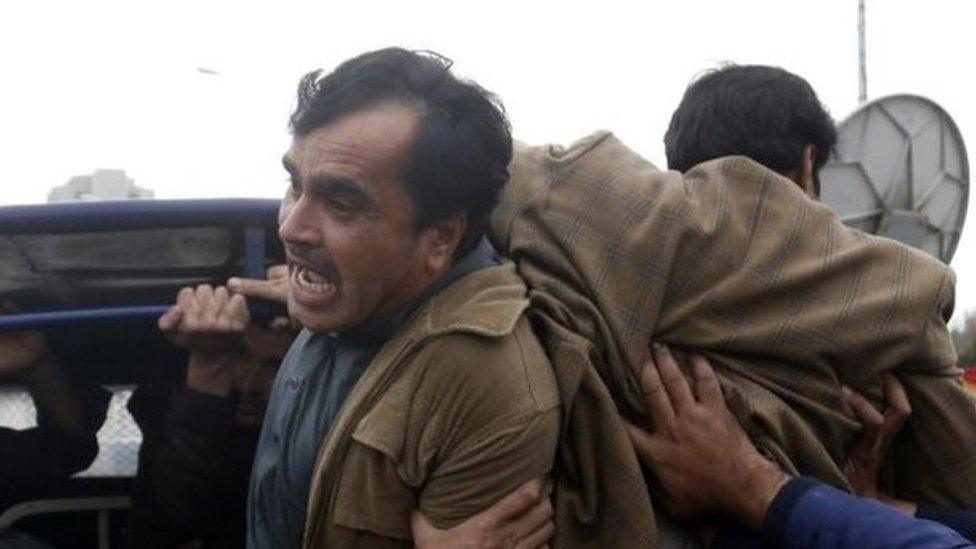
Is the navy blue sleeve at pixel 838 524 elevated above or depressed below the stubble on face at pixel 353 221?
below

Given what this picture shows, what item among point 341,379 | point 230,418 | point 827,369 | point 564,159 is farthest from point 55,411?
point 827,369

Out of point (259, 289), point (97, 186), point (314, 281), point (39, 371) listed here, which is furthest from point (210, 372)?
point (97, 186)

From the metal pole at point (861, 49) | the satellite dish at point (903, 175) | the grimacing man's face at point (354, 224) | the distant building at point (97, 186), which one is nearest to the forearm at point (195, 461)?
the grimacing man's face at point (354, 224)

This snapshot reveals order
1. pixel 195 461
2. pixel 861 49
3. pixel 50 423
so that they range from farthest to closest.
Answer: pixel 861 49 → pixel 50 423 → pixel 195 461

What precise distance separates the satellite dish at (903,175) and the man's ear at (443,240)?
158 inches

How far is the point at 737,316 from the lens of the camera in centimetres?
301

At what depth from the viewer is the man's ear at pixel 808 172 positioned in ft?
11.2

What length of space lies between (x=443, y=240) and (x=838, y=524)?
0.72 m

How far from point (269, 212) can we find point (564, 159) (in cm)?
62

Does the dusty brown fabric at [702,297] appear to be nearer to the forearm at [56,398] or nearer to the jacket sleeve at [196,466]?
the jacket sleeve at [196,466]

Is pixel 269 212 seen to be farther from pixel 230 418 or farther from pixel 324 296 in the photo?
pixel 324 296

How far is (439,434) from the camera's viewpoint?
2781 mm

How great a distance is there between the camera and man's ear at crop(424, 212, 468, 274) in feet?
9.51

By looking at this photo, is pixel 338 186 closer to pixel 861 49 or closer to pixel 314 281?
pixel 314 281
